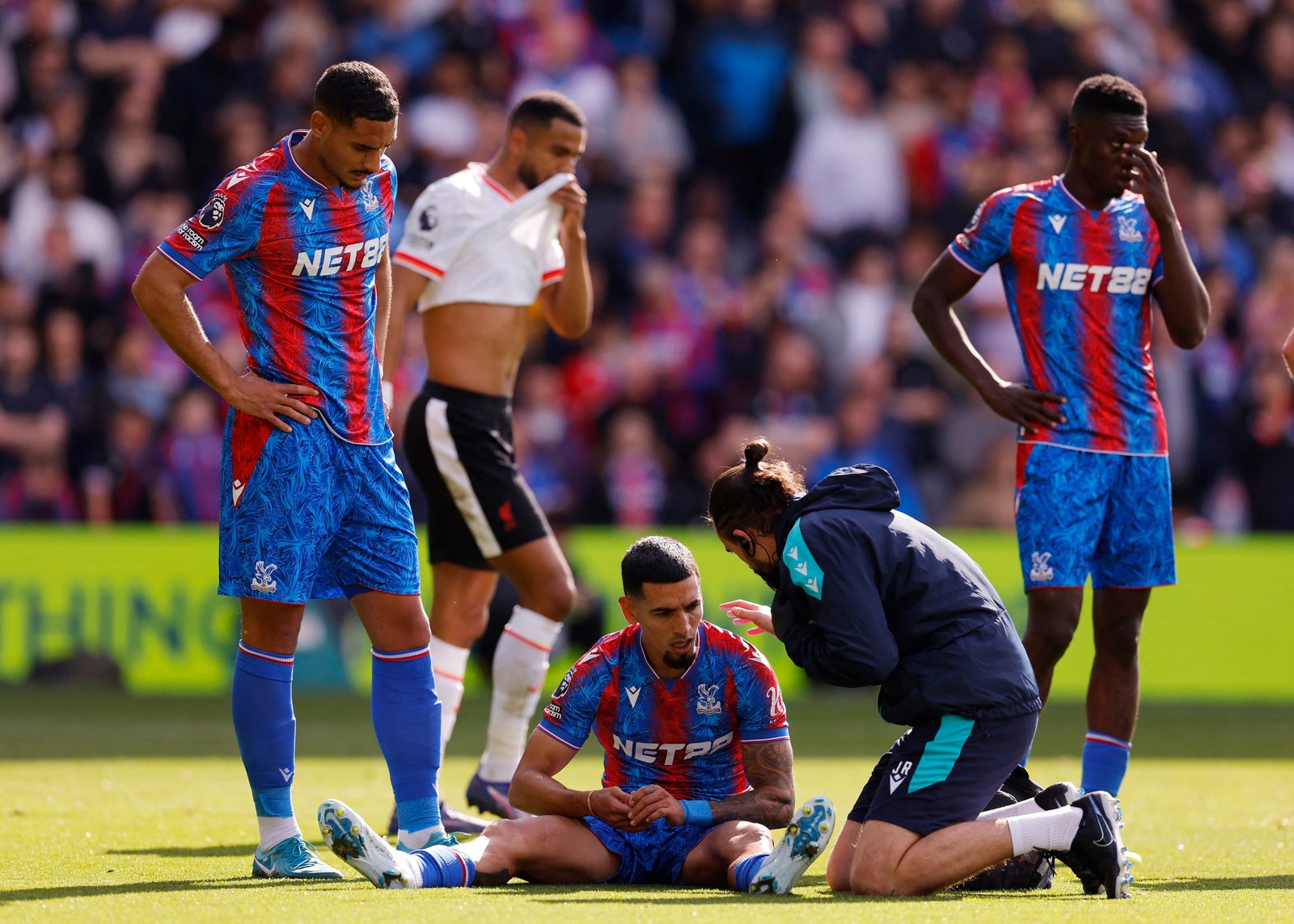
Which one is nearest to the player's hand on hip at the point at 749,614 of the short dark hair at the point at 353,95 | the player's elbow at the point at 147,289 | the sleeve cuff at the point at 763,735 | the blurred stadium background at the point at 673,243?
the sleeve cuff at the point at 763,735

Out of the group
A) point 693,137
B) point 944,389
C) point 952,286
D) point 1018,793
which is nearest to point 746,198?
point 693,137

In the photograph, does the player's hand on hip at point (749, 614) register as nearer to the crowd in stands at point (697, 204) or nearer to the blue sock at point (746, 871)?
the blue sock at point (746, 871)

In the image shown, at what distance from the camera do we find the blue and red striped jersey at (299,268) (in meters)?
5.59

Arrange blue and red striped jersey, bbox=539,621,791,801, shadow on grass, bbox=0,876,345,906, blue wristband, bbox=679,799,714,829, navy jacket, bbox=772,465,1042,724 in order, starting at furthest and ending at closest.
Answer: blue and red striped jersey, bbox=539,621,791,801 < blue wristband, bbox=679,799,714,829 < navy jacket, bbox=772,465,1042,724 < shadow on grass, bbox=0,876,345,906

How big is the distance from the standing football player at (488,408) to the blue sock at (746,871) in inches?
73.4

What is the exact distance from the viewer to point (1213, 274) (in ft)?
50.3

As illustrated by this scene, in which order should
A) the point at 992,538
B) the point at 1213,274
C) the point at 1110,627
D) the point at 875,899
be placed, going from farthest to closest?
the point at 1213,274 → the point at 992,538 → the point at 1110,627 → the point at 875,899

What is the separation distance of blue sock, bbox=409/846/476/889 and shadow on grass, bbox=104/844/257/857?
109 cm

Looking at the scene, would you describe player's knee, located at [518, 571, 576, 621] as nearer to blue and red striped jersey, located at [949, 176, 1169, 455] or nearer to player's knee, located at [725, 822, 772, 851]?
player's knee, located at [725, 822, 772, 851]

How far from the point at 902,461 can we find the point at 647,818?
28.7ft

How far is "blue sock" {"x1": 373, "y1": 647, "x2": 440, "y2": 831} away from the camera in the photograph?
5.79 m

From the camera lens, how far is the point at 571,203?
24.5 feet

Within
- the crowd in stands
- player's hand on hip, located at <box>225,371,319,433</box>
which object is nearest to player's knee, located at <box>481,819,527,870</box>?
player's hand on hip, located at <box>225,371,319,433</box>

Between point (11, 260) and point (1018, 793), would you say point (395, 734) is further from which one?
point (11, 260)
